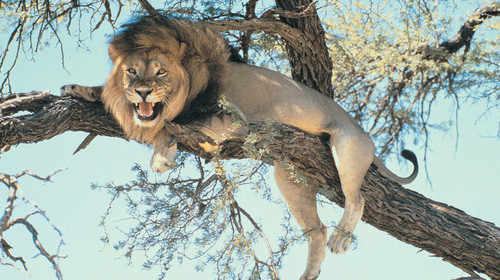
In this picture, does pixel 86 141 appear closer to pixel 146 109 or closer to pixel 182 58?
pixel 146 109

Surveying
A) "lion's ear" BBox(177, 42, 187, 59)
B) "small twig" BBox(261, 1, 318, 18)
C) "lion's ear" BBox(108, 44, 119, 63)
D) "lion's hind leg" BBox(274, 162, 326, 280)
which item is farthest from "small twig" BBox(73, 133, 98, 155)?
"small twig" BBox(261, 1, 318, 18)

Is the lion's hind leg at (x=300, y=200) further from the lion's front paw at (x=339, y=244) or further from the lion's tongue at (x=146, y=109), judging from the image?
the lion's tongue at (x=146, y=109)

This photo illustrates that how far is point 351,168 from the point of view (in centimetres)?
542

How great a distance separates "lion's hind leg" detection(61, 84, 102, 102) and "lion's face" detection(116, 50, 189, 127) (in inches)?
11.1

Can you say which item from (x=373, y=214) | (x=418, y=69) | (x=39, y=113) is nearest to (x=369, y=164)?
(x=373, y=214)

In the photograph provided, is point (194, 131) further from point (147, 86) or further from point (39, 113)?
point (39, 113)

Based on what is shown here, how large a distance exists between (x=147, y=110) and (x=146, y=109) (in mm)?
11

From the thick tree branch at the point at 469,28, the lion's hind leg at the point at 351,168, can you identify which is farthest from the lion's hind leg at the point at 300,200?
the thick tree branch at the point at 469,28

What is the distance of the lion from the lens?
494cm

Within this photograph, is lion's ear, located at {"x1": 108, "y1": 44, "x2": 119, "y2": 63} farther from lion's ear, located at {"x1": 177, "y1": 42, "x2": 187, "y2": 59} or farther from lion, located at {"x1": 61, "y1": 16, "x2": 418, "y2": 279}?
lion's ear, located at {"x1": 177, "y1": 42, "x2": 187, "y2": 59}

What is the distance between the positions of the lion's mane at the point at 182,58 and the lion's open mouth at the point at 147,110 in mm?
80

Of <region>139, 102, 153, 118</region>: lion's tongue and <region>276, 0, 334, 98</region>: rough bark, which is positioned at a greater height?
<region>276, 0, 334, 98</region>: rough bark

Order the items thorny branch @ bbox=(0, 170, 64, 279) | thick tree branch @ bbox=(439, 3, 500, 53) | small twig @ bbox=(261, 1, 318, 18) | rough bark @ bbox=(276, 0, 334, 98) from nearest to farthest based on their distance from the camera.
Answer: thorny branch @ bbox=(0, 170, 64, 279)
small twig @ bbox=(261, 1, 318, 18)
rough bark @ bbox=(276, 0, 334, 98)
thick tree branch @ bbox=(439, 3, 500, 53)

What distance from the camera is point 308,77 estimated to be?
6207 mm
